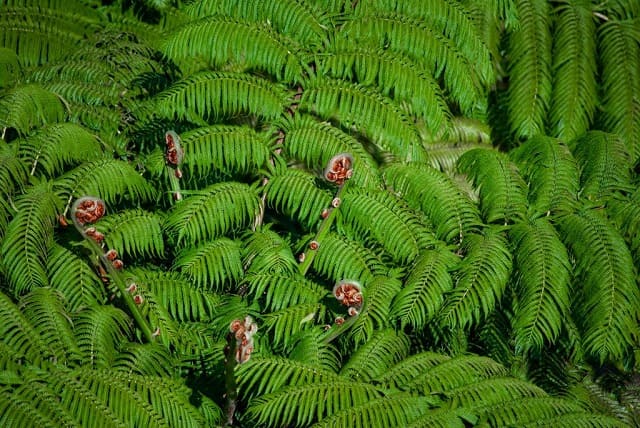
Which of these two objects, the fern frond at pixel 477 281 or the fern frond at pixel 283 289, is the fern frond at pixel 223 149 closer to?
the fern frond at pixel 283 289

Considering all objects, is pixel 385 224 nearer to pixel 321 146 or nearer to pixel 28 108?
pixel 321 146

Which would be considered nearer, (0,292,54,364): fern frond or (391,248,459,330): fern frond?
(0,292,54,364): fern frond

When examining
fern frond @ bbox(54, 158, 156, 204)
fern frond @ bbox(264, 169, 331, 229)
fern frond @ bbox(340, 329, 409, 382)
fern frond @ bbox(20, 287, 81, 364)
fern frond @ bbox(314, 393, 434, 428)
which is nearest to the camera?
fern frond @ bbox(314, 393, 434, 428)

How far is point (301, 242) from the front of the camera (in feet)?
9.45

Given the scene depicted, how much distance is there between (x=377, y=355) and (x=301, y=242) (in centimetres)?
54

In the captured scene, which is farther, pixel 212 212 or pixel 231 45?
pixel 231 45

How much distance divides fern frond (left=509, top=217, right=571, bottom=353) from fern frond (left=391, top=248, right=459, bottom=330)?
241mm

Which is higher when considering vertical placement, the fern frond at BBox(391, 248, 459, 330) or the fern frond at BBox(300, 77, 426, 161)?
the fern frond at BBox(300, 77, 426, 161)

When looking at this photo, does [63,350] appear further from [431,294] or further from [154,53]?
[154,53]

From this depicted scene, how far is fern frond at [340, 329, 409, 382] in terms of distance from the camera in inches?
98.2

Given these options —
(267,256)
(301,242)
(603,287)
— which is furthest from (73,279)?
(603,287)

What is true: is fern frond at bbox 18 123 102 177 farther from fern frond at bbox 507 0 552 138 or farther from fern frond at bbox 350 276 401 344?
fern frond at bbox 507 0 552 138

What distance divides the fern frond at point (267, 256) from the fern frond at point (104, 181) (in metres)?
0.44

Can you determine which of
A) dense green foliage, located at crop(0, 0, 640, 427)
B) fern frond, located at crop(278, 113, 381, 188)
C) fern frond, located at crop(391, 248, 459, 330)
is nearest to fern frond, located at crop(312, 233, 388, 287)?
dense green foliage, located at crop(0, 0, 640, 427)
